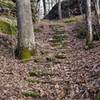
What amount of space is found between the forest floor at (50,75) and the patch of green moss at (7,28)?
218cm

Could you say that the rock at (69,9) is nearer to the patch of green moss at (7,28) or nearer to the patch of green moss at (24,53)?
the patch of green moss at (7,28)

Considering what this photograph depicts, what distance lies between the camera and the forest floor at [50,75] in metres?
8.09

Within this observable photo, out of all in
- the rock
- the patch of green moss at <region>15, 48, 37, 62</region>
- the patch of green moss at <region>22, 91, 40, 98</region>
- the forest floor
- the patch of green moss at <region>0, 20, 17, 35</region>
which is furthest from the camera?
the rock

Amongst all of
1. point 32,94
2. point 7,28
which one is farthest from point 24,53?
point 7,28

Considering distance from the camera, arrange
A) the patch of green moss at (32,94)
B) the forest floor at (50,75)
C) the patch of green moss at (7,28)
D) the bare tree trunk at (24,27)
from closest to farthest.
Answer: the forest floor at (50,75), the patch of green moss at (32,94), the bare tree trunk at (24,27), the patch of green moss at (7,28)

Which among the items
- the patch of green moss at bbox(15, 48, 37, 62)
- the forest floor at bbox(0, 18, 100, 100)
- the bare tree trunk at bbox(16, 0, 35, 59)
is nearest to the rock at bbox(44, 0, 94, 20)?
the forest floor at bbox(0, 18, 100, 100)

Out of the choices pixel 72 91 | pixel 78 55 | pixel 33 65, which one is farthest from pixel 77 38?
pixel 72 91

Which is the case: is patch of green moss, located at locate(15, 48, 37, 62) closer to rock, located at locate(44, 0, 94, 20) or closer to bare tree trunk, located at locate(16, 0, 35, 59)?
bare tree trunk, located at locate(16, 0, 35, 59)

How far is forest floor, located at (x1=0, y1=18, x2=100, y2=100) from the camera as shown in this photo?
809cm

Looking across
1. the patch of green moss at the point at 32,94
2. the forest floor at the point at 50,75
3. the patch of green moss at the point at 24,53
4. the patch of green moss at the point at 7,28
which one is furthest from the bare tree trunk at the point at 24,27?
the patch of green moss at the point at 32,94

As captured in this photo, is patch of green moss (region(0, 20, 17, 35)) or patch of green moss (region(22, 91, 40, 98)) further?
patch of green moss (region(0, 20, 17, 35))

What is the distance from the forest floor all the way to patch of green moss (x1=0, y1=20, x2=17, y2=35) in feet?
7.16

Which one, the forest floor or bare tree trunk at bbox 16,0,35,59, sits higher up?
bare tree trunk at bbox 16,0,35,59

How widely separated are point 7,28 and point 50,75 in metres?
8.02
